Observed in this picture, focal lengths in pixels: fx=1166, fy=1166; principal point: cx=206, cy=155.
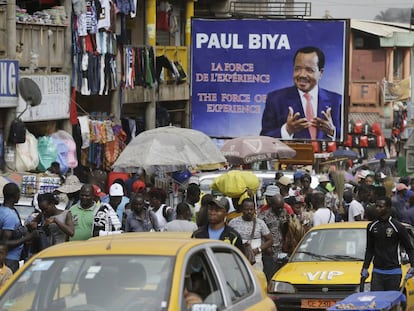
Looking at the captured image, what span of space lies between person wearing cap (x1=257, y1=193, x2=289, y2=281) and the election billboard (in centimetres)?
1332

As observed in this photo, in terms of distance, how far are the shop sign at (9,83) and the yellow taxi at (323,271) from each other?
987cm

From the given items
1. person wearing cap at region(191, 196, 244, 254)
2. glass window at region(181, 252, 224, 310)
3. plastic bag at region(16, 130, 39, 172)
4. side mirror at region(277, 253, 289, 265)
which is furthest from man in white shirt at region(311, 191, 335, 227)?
glass window at region(181, 252, 224, 310)

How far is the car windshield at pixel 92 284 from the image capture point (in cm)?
755

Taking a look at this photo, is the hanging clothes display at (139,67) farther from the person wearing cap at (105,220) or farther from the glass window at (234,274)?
the glass window at (234,274)

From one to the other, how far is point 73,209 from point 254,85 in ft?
53.6

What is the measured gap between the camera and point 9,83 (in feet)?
76.8

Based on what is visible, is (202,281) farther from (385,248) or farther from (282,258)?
(282,258)

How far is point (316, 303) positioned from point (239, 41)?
53.7ft

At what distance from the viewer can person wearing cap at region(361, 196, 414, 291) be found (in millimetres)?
12727

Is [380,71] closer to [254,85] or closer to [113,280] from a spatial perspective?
[254,85]

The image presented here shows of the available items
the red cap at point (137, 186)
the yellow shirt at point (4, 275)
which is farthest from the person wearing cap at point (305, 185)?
the yellow shirt at point (4, 275)

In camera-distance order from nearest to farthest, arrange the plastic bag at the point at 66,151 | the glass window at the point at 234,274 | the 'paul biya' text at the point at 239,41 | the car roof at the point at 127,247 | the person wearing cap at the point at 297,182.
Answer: the car roof at the point at 127,247
the glass window at the point at 234,274
the person wearing cap at the point at 297,182
the plastic bag at the point at 66,151
the 'paul biya' text at the point at 239,41

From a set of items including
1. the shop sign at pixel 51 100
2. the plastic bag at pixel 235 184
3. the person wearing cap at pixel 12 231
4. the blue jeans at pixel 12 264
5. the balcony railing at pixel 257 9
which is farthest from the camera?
the balcony railing at pixel 257 9

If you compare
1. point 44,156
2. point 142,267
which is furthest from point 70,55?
point 142,267
